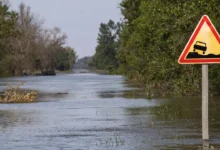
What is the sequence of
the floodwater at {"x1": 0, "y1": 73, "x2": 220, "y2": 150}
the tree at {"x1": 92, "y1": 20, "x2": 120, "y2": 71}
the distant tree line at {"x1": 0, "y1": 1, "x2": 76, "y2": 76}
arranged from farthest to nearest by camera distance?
the tree at {"x1": 92, "y1": 20, "x2": 120, "y2": 71} < the distant tree line at {"x1": 0, "y1": 1, "x2": 76, "y2": 76} < the floodwater at {"x1": 0, "y1": 73, "x2": 220, "y2": 150}

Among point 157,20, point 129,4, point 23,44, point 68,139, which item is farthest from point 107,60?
point 68,139

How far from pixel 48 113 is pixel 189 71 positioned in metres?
5.65

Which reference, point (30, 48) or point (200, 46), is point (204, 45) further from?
point (30, 48)

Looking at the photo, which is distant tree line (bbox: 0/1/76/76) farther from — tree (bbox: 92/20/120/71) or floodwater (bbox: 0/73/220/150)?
floodwater (bbox: 0/73/220/150)

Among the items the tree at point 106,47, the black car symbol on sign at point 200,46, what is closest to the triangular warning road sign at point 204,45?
the black car symbol on sign at point 200,46

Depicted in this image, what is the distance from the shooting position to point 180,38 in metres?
24.2

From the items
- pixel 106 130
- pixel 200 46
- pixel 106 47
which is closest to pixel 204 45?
pixel 200 46

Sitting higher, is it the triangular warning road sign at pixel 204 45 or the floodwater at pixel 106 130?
the triangular warning road sign at pixel 204 45

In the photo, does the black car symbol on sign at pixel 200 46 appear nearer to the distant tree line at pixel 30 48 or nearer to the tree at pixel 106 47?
the distant tree line at pixel 30 48

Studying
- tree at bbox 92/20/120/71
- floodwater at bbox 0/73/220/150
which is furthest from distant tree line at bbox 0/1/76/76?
floodwater at bbox 0/73/220/150

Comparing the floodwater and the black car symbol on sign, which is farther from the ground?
the black car symbol on sign

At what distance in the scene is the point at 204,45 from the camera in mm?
9719

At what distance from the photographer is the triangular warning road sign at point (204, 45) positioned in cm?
964

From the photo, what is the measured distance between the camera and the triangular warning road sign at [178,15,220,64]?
9641mm
